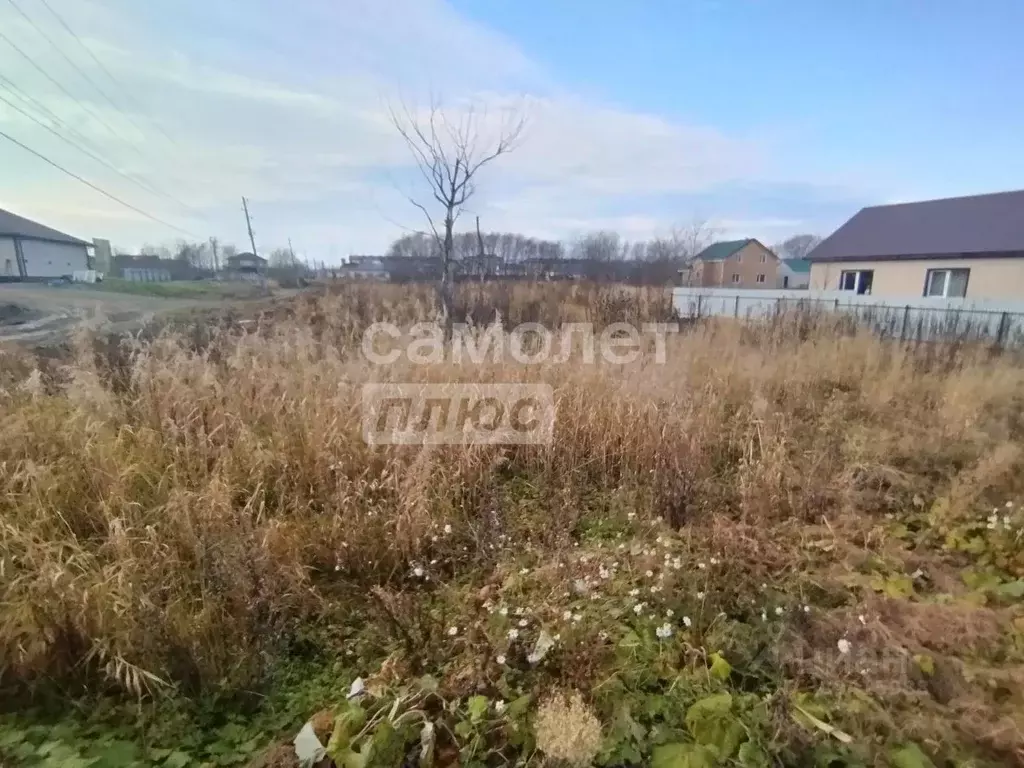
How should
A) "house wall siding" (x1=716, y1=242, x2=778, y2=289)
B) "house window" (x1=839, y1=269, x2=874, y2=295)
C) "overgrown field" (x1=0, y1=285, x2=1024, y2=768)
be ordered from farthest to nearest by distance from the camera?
"house wall siding" (x1=716, y1=242, x2=778, y2=289), "house window" (x1=839, y1=269, x2=874, y2=295), "overgrown field" (x1=0, y1=285, x2=1024, y2=768)

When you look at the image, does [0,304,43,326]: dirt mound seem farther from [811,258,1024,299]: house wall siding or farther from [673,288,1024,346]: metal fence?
[811,258,1024,299]: house wall siding

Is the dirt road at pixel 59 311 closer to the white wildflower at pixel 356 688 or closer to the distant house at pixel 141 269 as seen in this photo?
the distant house at pixel 141 269

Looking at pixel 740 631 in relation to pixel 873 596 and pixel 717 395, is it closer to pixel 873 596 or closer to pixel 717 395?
pixel 873 596

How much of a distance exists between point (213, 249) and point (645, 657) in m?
11.9

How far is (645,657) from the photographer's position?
1752mm

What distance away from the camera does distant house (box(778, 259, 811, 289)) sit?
121 ft

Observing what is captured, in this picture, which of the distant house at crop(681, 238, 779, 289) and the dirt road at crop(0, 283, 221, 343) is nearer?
the dirt road at crop(0, 283, 221, 343)

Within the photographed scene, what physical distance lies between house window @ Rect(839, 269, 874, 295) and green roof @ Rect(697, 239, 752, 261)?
691 inches

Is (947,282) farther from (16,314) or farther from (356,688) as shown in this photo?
(16,314)

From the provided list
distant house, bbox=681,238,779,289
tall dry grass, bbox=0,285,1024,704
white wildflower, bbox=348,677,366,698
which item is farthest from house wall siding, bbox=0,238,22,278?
distant house, bbox=681,238,779,289

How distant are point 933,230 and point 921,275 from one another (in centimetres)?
160

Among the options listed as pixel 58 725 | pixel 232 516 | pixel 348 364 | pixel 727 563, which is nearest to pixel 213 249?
pixel 348 364

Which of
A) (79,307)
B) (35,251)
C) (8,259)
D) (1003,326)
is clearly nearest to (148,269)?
(35,251)

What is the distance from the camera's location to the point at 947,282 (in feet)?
45.8
